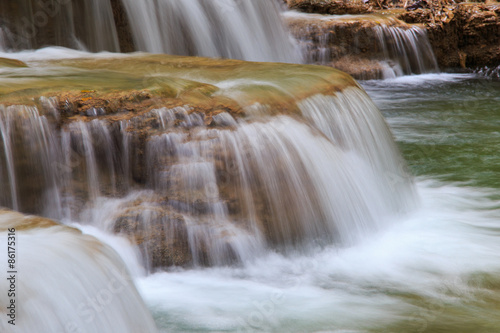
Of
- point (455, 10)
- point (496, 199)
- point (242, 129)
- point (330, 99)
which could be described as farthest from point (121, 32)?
point (455, 10)

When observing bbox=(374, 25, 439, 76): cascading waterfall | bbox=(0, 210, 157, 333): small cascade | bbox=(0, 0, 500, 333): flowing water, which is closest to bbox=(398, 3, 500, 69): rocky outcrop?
bbox=(374, 25, 439, 76): cascading waterfall

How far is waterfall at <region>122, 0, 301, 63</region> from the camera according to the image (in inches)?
305

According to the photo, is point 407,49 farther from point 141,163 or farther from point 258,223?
point 141,163

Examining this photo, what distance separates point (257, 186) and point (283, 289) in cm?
71

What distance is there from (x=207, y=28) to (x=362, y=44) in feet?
11.7

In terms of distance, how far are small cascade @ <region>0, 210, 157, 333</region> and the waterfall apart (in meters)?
5.07

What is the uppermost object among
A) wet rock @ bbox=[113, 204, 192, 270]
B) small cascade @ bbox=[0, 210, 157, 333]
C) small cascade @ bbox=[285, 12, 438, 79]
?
small cascade @ bbox=[285, 12, 438, 79]

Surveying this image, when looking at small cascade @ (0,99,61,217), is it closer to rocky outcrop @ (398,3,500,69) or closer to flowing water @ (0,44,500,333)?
flowing water @ (0,44,500,333)

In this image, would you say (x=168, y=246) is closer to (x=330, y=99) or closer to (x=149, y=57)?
(x=330, y=99)

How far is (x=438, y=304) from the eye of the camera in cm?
361

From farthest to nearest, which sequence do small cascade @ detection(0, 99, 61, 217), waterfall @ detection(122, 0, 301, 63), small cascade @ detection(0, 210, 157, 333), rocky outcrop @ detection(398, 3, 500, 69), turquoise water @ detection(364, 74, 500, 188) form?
1. rocky outcrop @ detection(398, 3, 500, 69)
2. waterfall @ detection(122, 0, 301, 63)
3. turquoise water @ detection(364, 74, 500, 188)
4. small cascade @ detection(0, 99, 61, 217)
5. small cascade @ detection(0, 210, 157, 333)

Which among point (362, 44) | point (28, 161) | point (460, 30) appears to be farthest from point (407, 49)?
point (28, 161)

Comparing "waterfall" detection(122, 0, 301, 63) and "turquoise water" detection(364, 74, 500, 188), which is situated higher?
"waterfall" detection(122, 0, 301, 63)

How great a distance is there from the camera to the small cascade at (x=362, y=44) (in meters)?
11.0
